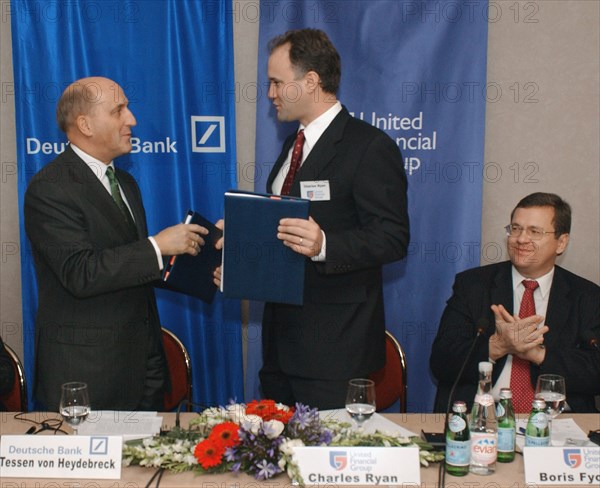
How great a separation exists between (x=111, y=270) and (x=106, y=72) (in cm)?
163

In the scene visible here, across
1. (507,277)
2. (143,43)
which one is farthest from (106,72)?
(507,277)

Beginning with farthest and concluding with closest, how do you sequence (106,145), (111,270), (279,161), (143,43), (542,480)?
1. (143,43)
2. (279,161)
3. (106,145)
4. (111,270)
5. (542,480)

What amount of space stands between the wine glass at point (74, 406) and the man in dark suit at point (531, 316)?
69.3 inches

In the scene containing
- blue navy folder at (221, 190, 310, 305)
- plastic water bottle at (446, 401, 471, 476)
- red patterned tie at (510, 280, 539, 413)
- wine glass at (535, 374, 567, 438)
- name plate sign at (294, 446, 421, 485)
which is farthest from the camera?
red patterned tie at (510, 280, 539, 413)

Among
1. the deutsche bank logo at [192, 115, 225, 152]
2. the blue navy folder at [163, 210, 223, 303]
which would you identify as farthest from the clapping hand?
the deutsche bank logo at [192, 115, 225, 152]

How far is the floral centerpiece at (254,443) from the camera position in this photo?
2.20m

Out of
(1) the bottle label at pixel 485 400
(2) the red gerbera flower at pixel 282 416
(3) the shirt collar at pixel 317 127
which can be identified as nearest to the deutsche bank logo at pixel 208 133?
Result: (3) the shirt collar at pixel 317 127

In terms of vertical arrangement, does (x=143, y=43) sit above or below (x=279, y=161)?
above

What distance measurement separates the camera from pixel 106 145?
3.45m

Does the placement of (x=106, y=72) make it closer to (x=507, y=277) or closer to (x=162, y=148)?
(x=162, y=148)

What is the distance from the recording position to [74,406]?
2328mm

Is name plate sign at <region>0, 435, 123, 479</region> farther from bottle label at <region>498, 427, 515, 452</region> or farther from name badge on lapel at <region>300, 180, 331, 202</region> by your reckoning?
name badge on lapel at <region>300, 180, 331, 202</region>

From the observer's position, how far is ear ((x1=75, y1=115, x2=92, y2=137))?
11.2 ft

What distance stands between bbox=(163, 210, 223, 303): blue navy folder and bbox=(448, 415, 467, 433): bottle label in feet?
5.39
